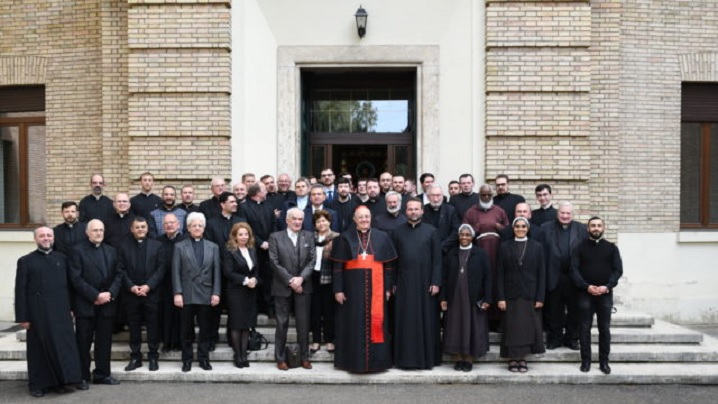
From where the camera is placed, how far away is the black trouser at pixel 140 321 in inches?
278

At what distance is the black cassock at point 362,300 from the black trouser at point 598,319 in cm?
219

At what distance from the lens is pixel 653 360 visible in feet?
24.4

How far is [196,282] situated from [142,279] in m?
0.64

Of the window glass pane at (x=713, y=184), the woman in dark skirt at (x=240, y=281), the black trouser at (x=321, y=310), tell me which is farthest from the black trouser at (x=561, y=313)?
the window glass pane at (x=713, y=184)

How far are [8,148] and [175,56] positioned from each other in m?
4.29

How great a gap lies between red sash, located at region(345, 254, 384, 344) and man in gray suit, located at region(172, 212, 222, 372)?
1.57m

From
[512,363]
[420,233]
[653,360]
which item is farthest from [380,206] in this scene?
[653,360]

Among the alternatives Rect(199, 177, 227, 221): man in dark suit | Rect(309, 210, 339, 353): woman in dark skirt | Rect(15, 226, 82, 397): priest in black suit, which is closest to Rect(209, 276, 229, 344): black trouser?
Rect(309, 210, 339, 353): woman in dark skirt

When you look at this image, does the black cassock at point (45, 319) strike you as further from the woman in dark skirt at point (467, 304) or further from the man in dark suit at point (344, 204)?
the woman in dark skirt at point (467, 304)

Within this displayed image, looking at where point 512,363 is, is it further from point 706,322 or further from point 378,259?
point 706,322

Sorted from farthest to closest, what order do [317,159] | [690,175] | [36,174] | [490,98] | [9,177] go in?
[9,177] → [36,174] → [690,175] → [317,159] → [490,98]

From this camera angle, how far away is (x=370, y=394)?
6582 mm

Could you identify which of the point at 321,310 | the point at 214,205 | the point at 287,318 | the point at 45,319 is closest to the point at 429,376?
the point at 321,310

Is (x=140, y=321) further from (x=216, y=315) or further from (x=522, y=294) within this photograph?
(x=522, y=294)
